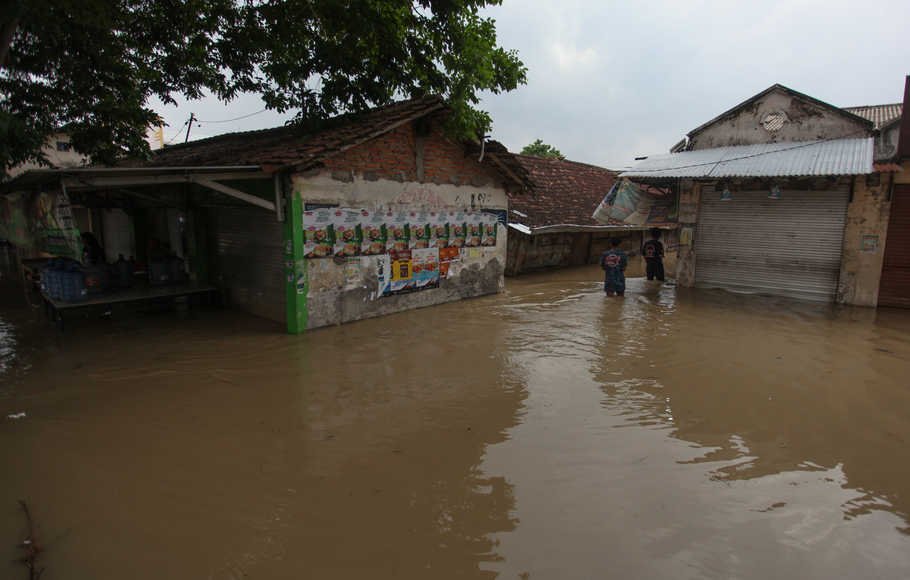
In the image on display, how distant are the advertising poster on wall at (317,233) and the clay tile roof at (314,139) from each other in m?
0.93

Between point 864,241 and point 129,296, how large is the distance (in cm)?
1510

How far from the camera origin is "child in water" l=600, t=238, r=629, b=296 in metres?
12.2

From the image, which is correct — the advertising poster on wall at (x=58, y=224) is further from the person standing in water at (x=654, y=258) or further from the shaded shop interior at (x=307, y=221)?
the person standing in water at (x=654, y=258)

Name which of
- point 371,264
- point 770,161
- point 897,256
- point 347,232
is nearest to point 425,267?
point 371,264

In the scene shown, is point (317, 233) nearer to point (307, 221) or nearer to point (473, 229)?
point (307, 221)

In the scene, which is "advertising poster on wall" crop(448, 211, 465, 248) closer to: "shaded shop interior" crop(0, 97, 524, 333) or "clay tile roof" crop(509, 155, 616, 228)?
"shaded shop interior" crop(0, 97, 524, 333)

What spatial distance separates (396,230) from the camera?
33.2ft

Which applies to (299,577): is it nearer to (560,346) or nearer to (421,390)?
(421,390)

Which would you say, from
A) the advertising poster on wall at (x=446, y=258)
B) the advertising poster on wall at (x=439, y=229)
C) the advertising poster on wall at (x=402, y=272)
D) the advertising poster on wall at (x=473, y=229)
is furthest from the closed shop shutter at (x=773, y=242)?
the advertising poster on wall at (x=402, y=272)

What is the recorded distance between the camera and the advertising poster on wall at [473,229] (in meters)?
11.6

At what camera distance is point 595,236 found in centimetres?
1950

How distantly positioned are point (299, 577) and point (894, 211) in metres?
13.2

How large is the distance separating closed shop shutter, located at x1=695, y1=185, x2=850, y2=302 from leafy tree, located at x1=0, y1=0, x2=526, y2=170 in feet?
21.3

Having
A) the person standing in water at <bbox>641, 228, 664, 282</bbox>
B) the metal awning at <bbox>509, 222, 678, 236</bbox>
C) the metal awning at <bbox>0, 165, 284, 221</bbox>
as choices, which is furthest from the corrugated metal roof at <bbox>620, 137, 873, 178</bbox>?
the metal awning at <bbox>0, 165, 284, 221</bbox>
